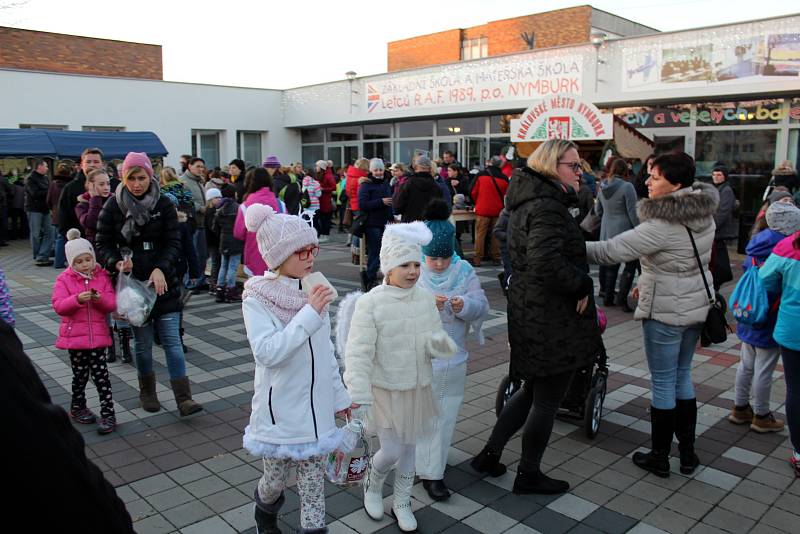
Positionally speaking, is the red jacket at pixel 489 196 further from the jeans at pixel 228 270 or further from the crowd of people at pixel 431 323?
the crowd of people at pixel 431 323

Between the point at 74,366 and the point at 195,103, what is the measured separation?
20.9 meters

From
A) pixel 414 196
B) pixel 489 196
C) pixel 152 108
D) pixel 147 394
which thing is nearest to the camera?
pixel 147 394

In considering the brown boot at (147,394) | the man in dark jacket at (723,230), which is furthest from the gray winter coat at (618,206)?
the brown boot at (147,394)

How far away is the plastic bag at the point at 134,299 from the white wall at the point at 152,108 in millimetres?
18836

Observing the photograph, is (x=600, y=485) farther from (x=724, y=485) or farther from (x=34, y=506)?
(x=34, y=506)

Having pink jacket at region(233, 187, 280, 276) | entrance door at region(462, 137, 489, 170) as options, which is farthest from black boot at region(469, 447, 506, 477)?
entrance door at region(462, 137, 489, 170)

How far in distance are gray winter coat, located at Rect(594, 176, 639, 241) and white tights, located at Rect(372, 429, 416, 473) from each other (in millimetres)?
5664

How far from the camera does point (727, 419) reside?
16.5ft

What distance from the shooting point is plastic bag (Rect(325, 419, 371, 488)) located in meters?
3.03

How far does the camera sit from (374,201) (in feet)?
32.4

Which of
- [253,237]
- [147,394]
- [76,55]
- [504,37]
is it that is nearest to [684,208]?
[147,394]

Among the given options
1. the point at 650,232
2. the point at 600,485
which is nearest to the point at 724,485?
the point at 600,485

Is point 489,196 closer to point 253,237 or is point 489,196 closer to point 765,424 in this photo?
point 253,237

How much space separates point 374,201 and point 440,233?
19.9 ft
